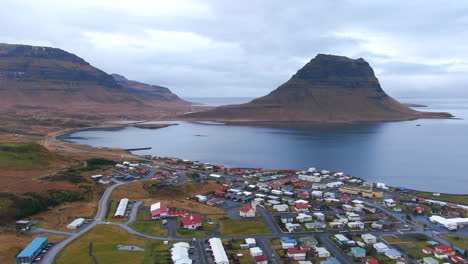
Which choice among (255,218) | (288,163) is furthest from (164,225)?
(288,163)

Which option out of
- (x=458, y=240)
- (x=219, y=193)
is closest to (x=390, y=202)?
(x=458, y=240)

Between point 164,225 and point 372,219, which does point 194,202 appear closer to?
point 164,225

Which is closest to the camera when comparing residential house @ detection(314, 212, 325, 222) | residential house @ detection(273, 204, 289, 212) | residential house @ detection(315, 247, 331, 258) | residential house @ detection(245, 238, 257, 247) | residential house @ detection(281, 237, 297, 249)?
residential house @ detection(315, 247, 331, 258)

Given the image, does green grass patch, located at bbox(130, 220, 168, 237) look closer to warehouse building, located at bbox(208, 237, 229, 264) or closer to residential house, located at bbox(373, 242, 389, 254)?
warehouse building, located at bbox(208, 237, 229, 264)

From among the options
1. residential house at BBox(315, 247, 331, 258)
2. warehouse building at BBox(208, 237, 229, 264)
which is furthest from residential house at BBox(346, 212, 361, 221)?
warehouse building at BBox(208, 237, 229, 264)

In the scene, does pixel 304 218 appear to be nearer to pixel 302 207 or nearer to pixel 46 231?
pixel 302 207

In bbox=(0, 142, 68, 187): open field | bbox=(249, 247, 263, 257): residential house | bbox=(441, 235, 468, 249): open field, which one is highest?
bbox=(0, 142, 68, 187): open field
